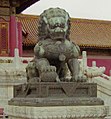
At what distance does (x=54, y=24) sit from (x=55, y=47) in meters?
0.26

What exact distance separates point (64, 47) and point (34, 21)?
16102 millimetres

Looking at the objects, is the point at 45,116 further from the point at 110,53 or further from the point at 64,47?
the point at 110,53

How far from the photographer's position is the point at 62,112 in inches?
151

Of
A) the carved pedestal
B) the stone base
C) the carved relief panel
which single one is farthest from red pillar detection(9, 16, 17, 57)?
the stone base

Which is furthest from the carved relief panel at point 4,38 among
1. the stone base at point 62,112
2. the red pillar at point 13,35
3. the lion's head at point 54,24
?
the stone base at point 62,112

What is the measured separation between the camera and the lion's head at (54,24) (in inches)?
169

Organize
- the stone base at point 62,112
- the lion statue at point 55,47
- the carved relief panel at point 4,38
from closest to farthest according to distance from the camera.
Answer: the stone base at point 62,112 → the lion statue at point 55,47 → the carved relief panel at point 4,38

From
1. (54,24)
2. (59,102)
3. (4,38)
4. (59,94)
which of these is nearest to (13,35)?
(4,38)

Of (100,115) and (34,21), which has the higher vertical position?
(34,21)

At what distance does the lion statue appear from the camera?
429 centimetres

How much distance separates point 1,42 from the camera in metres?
14.0

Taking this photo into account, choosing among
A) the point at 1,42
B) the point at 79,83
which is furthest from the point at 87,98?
the point at 1,42

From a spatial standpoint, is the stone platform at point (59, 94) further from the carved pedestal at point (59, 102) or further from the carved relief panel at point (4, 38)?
the carved relief panel at point (4, 38)

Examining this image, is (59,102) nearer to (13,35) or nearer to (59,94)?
(59,94)
